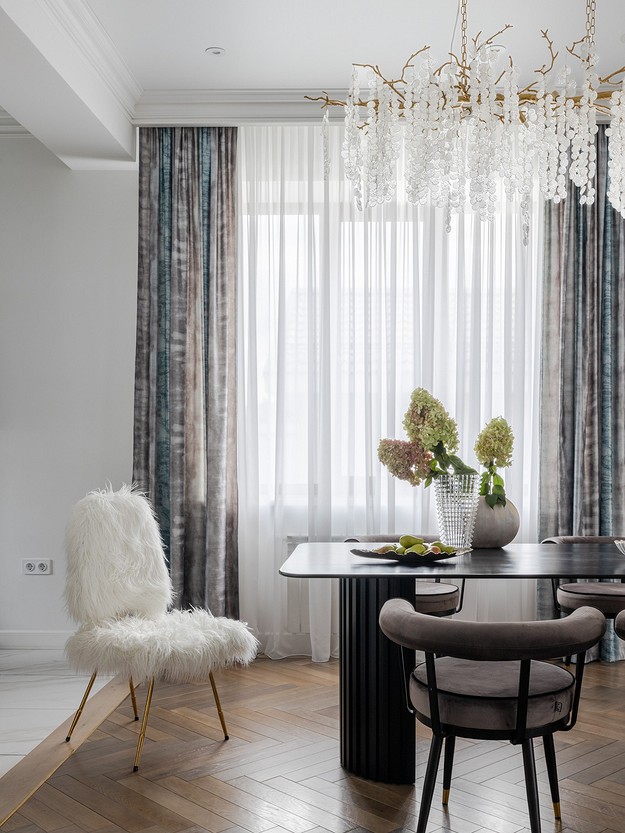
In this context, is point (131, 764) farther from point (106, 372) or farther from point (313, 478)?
point (106, 372)

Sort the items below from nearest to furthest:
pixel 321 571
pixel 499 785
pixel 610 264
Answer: pixel 321 571 < pixel 499 785 < pixel 610 264

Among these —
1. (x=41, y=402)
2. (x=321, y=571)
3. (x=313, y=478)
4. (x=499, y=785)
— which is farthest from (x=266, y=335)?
(x=499, y=785)

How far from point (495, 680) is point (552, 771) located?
1.70 ft

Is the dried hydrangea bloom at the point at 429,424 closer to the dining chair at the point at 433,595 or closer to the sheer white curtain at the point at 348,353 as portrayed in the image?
the dining chair at the point at 433,595

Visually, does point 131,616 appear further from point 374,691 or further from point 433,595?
point 433,595

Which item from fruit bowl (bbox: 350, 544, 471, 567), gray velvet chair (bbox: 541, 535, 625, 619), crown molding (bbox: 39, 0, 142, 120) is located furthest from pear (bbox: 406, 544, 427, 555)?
crown molding (bbox: 39, 0, 142, 120)

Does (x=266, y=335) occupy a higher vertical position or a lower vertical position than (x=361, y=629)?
higher

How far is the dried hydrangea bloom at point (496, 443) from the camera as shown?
3.01 meters

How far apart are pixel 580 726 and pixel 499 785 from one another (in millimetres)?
742

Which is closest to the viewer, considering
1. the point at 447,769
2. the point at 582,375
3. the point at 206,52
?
the point at 447,769

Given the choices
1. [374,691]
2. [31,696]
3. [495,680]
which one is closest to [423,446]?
[374,691]

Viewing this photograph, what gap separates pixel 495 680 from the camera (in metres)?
2.16

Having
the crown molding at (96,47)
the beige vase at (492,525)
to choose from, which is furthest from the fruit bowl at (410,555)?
the crown molding at (96,47)

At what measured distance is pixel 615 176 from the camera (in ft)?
9.71
